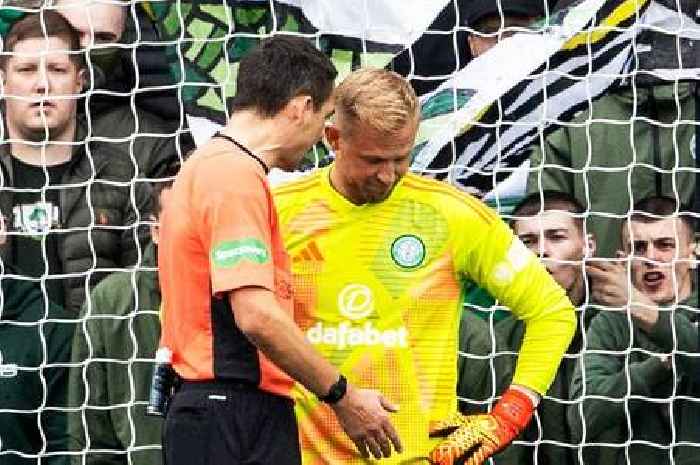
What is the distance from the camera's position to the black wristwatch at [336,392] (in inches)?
141

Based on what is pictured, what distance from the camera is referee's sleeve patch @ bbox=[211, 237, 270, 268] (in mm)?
3488

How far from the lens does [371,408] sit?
143 inches

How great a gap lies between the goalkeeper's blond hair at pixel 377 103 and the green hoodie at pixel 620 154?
1888 mm

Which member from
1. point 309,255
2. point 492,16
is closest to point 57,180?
point 492,16

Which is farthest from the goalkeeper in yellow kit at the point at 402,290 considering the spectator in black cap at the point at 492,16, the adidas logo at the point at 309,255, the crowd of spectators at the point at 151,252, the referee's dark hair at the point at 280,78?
the spectator in black cap at the point at 492,16

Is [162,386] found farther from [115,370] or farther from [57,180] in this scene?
[57,180]

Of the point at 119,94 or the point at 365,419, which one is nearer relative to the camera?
the point at 365,419

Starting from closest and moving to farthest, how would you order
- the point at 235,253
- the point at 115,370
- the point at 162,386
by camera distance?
the point at 235,253 → the point at 162,386 → the point at 115,370

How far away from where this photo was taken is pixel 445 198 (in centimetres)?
415

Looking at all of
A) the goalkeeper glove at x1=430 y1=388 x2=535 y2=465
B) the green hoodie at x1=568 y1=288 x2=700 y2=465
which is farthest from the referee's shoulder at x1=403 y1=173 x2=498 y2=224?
the green hoodie at x1=568 y1=288 x2=700 y2=465

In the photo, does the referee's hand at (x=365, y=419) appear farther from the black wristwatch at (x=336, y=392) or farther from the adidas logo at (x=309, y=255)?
the adidas logo at (x=309, y=255)

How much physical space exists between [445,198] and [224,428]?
908 mm

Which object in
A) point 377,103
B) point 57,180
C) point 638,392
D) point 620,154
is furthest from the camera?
point 57,180

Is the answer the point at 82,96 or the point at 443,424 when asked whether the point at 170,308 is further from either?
the point at 82,96
